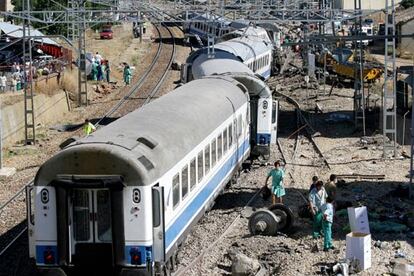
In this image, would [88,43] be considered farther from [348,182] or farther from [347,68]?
[348,182]

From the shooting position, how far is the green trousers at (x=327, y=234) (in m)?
15.9

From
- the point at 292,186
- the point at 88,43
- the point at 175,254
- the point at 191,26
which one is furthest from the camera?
the point at 191,26

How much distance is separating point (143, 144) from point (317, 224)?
4940 millimetres

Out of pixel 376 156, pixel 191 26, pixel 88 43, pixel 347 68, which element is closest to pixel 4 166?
pixel 376 156

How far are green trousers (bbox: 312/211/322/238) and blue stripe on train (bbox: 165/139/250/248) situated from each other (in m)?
→ 2.15

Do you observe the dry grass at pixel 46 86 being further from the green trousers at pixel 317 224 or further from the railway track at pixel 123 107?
the green trousers at pixel 317 224

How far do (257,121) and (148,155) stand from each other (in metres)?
12.3

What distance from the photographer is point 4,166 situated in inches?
1045

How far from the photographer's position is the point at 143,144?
1330 cm

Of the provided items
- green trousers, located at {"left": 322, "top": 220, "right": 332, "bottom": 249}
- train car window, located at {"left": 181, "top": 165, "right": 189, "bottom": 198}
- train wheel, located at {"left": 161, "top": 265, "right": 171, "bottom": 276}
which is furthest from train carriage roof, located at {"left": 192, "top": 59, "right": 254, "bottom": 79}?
train wheel, located at {"left": 161, "top": 265, "right": 171, "bottom": 276}

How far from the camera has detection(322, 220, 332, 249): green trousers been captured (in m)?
15.9

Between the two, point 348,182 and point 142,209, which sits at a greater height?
point 142,209

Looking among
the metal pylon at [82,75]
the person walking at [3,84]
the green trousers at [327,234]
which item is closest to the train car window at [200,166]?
the green trousers at [327,234]

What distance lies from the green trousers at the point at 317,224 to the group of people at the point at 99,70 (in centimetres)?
3093
